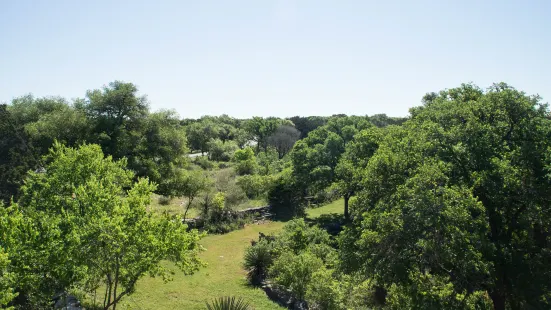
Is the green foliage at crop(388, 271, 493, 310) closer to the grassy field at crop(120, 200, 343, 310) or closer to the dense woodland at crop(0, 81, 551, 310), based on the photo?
the dense woodland at crop(0, 81, 551, 310)

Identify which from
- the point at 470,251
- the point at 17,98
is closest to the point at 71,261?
the point at 470,251

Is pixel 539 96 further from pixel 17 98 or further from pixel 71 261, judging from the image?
pixel 17 98

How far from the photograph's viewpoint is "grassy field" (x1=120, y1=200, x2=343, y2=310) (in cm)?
1650

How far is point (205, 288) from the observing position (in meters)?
18.7

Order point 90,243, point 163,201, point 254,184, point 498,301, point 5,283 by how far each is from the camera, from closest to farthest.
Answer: point 5,283 < point 90,243 < point 498,301 < point 163,201 < point 254,184

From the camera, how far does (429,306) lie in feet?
34.2

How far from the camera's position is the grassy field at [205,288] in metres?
16.5

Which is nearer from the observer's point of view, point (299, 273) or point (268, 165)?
point (299, 273)

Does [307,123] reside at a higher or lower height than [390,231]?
higher

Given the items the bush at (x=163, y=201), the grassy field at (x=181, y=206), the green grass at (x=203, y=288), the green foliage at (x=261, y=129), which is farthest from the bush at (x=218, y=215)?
the green foliage at (x=261, y=129)

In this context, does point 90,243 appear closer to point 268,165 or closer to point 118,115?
point 118,115

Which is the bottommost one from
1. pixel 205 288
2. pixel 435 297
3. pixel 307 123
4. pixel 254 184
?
pixel 205 288

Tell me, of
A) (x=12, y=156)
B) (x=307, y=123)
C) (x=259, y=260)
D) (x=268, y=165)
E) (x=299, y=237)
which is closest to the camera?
(x=259, y=260)

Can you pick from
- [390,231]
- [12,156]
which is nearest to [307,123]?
[12,156]
